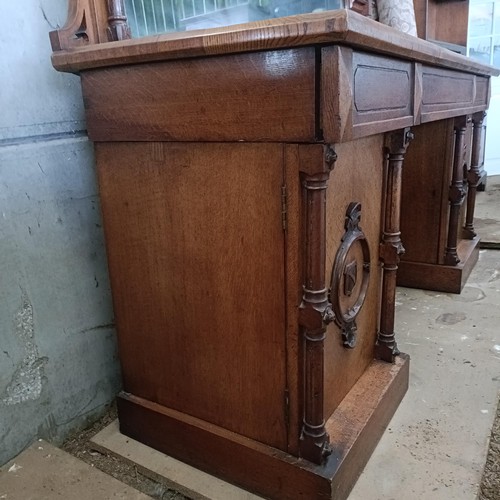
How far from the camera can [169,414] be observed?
1.40 metres

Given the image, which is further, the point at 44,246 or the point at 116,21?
the point at 44,246

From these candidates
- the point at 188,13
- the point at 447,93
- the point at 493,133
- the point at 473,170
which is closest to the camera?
the point at 188,13

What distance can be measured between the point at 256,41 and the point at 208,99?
0.17m

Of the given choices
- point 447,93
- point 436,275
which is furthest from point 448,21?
point 447,93

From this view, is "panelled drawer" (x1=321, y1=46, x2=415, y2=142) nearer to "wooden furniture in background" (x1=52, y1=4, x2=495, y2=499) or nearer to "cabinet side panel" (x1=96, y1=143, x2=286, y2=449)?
"wooden furniture in background" (x1=52, y1=4, x2=495, y2=499)

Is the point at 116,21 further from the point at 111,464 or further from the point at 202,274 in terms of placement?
the point at 111,464

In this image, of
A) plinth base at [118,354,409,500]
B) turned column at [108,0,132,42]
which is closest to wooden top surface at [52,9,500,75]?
turned column at [108,0,132,42]

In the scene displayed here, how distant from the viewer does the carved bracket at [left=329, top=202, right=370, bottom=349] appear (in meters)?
1.23

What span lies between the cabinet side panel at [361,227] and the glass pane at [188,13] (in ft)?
1.49

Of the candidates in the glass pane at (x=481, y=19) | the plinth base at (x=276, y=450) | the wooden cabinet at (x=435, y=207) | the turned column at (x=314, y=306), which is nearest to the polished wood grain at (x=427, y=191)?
the wooden cabinet at (x=435, y=207)

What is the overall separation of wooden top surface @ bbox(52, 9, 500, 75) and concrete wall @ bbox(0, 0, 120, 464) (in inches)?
5.4

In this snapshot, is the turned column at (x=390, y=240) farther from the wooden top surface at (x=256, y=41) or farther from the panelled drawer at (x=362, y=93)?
the wooden top surface at (x=256, y=41)

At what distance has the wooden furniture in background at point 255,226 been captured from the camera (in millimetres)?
995

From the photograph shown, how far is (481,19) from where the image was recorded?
207 inches
